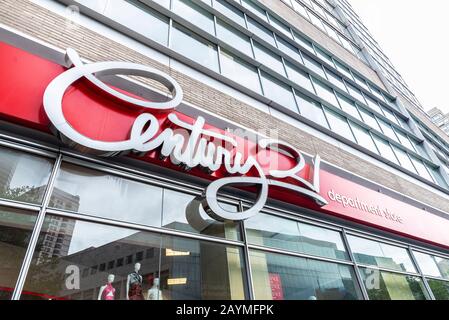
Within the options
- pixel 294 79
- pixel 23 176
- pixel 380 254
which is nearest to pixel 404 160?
pixel 294 79

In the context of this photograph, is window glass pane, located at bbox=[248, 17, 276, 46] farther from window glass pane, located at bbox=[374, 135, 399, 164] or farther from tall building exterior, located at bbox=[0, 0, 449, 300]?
window glass pane, located at bbox=[374, 135, 399, 164]

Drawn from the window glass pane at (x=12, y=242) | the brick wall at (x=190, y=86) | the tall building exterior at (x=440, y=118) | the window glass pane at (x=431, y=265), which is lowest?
the window glass pane at (x=12, y=242)

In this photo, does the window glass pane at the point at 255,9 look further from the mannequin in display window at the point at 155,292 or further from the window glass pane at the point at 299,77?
the mannequin in display window at the point at 155,292

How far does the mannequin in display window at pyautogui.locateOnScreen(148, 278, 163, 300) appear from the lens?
3.59 m

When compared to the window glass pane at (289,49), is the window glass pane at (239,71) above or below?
below

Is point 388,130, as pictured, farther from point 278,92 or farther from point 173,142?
point 173,142

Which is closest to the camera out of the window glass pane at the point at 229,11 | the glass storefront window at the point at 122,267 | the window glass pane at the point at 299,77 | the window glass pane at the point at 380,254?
the glass storefront window at the point at 122,267

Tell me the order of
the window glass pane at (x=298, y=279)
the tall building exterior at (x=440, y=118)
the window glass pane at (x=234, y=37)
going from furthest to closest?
the tall building exterior at (x=440, y=118)
the window glass pane at (x=234, y=37)
the window glass pane at (x=298, y=279)

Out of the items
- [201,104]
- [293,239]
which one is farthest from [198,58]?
[293,239]

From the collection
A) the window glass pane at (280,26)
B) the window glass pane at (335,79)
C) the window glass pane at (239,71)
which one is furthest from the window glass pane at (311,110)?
the window glass pane at (280,26)

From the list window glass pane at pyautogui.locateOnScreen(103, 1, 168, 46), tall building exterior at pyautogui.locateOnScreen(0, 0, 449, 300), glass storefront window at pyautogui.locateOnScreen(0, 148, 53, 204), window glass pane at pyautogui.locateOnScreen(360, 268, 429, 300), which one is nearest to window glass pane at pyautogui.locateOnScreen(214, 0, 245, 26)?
tall building exterior at pyautogui.locateOnScreen(0, 0, 449, 300)

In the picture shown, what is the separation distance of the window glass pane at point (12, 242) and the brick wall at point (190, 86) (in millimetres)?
2848

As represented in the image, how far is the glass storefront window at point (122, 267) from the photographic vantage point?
3107mm

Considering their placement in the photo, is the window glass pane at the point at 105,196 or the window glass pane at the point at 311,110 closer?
the window glass pane at the point at 105,196
